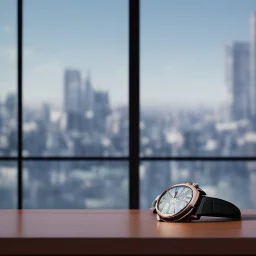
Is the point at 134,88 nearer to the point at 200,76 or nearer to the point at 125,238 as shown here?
the point at 200,76

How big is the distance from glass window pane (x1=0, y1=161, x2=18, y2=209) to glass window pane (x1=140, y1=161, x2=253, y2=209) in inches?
25.7

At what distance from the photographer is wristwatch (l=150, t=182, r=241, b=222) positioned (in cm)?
146

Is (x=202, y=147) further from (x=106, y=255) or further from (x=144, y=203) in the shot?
(x=106, y=255)

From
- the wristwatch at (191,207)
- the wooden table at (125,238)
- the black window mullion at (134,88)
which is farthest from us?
the black window mullion at (134,88)

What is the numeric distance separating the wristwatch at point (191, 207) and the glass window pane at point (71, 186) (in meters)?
1.96

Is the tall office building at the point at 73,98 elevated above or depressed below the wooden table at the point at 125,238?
above

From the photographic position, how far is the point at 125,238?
1.22 meters

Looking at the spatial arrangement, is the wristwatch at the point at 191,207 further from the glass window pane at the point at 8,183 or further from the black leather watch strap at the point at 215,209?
the glass window pane at the point at 8,183

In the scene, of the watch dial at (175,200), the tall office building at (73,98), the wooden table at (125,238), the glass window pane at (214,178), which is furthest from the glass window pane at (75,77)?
the wooden table at (125,238)

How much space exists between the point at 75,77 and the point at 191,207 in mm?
2160

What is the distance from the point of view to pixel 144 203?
3477 mm

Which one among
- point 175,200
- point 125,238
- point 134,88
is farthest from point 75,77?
point 125,238

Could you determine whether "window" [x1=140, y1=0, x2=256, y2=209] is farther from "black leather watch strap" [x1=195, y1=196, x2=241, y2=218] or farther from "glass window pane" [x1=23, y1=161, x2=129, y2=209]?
"black leather watch strap" [x1=195, y1=196, x2=241, y2=218]

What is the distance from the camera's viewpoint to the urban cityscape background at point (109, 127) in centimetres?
348
